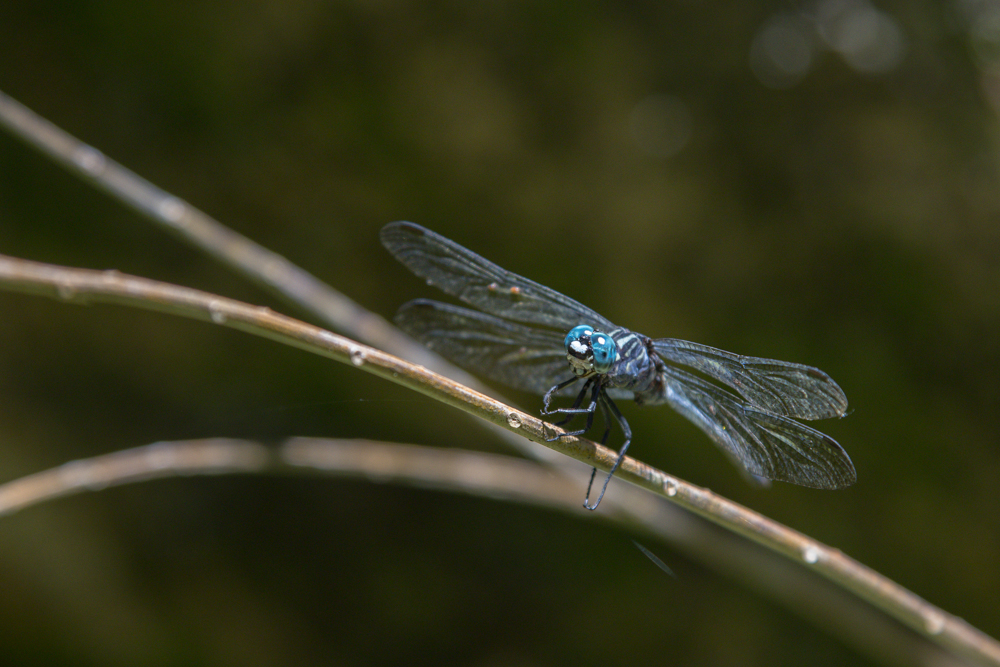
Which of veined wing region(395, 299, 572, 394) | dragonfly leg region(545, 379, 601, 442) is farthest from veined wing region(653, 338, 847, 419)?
veined wing region(395, 299, 572, 394)

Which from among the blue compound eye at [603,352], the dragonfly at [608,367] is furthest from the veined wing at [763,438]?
the blue compound eye at [603,352]

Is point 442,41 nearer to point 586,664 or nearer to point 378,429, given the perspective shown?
point 378,429

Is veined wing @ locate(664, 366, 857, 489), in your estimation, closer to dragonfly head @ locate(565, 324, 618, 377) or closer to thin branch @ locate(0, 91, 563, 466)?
dragonfly head @ locate(565, 324, 618, 377)

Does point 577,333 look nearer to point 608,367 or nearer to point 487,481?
point 608,367

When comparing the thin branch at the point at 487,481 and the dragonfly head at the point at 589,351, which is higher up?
the dragonfly head at the point at 589,351

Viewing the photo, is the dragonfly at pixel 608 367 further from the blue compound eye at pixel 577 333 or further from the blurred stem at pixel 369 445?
the blurred stem at pixel 369 445

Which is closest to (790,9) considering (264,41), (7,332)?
(264,41)

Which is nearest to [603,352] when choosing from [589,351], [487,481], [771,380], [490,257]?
[589,351]
